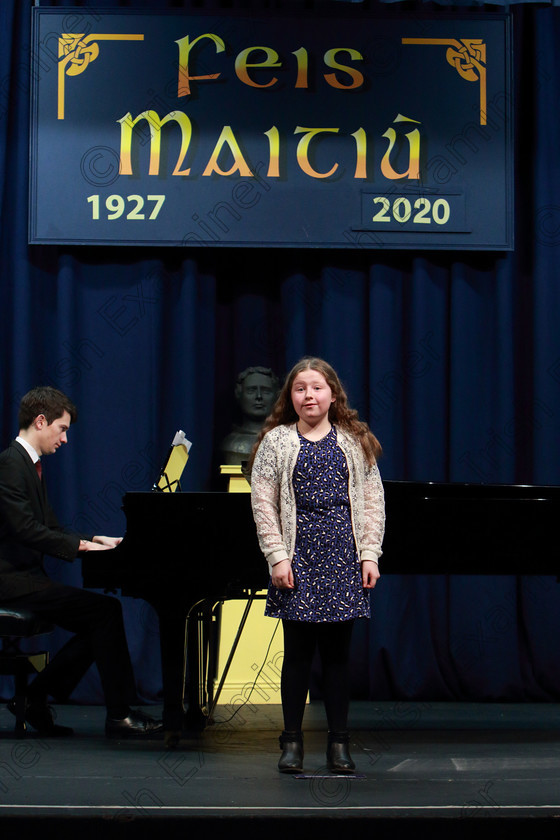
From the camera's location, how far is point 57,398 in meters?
3.93

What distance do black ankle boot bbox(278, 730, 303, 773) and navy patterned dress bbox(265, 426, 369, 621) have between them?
0.36m

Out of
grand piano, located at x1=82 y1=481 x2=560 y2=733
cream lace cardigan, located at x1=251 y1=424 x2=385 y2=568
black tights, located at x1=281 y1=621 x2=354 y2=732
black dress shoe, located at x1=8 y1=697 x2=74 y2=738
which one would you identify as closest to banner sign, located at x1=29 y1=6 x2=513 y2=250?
grand piano, located at x1=82 y1=481 x2=560 y2=733

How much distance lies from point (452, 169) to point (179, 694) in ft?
9.71

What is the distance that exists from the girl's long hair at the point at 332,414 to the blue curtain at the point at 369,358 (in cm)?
187

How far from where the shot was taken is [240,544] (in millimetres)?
3428

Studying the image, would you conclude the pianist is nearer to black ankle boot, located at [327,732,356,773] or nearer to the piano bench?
the piano bench

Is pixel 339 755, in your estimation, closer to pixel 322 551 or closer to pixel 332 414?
pixel 322 551

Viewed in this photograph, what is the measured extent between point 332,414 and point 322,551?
46 cm

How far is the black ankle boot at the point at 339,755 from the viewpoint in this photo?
2965 millimetres

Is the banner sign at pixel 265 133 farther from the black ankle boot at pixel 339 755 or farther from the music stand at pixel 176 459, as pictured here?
the black ankle boot at pixel 339 755

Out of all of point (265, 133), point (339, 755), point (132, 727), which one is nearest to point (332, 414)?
point (339, 755)

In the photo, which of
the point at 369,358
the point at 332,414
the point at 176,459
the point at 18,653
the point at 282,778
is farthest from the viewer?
the point at 369,358

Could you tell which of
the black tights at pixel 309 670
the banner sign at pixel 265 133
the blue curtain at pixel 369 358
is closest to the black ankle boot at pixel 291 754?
the black tights at pixel 309 670
